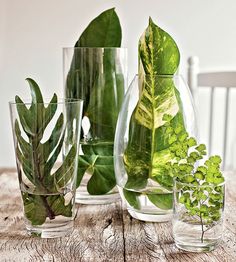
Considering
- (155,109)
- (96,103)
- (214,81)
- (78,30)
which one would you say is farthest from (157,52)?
(78,30)

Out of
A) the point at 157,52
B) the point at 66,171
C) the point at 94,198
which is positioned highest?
the point at 157,52

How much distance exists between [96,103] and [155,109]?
175 millimetres

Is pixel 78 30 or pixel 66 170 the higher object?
pixel 78 30

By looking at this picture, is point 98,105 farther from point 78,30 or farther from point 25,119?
point 78,30

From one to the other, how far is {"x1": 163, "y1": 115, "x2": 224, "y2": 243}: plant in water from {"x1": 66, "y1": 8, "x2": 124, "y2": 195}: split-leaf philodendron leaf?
253mm

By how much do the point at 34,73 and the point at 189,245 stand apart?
175cm

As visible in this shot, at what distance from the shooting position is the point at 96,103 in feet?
3.17

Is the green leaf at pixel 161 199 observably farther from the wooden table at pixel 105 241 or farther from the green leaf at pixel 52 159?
the green leaf at pixel 52 159

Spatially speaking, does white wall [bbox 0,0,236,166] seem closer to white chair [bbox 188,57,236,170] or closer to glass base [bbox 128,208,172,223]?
white chair [bbox 188,57,236,170]

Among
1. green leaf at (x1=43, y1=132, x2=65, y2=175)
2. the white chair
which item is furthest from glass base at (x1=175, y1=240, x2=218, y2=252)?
the white chair

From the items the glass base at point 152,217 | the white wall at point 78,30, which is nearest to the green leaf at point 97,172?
the glass base at point 152,217

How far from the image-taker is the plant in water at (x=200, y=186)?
70cm

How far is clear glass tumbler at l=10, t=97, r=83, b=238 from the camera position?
756 mm

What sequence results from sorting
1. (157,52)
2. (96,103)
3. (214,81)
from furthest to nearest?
(214,81) < (96,103) < (157,52)
